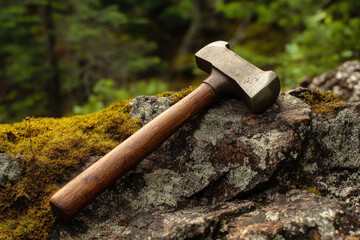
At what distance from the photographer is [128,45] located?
8.75 m

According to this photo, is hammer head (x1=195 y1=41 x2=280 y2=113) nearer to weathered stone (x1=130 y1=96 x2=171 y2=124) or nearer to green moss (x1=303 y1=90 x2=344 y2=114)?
green moss (x1=303 y1=90 x2=344 y2=114)

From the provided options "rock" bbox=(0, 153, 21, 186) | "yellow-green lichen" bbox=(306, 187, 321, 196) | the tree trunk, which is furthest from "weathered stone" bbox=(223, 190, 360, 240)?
the tree trunk

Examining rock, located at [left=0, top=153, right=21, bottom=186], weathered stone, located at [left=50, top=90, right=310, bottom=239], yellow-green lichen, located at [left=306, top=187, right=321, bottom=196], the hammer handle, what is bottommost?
yellow-green lichen, located at [left=306, top=187, right=321, bottom=196]

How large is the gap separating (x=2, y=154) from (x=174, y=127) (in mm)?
1346

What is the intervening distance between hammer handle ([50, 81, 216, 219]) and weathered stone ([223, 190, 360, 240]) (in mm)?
795

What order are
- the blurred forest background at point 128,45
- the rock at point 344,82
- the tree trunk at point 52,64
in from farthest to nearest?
the tree trunk at point 52,64
the blurred forest background at point 128,45
the rock at point 344,82

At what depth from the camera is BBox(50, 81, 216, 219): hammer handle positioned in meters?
1.86

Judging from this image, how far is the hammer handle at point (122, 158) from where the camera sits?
6.11 feet

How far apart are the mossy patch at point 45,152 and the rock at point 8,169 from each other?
38 millimetres

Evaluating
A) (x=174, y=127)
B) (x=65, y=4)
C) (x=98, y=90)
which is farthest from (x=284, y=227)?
(x=65, y=4)

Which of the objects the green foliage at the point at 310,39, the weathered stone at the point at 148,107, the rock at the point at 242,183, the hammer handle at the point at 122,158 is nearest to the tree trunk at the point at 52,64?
the green foliage at the point at 310,39

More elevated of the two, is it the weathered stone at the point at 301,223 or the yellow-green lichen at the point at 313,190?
the weathered stone at the point at 301,223

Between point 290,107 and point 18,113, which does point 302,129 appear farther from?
point 18,113

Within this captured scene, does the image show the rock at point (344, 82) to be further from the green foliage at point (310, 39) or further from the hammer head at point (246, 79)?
the hammer head at point (246, 79)
